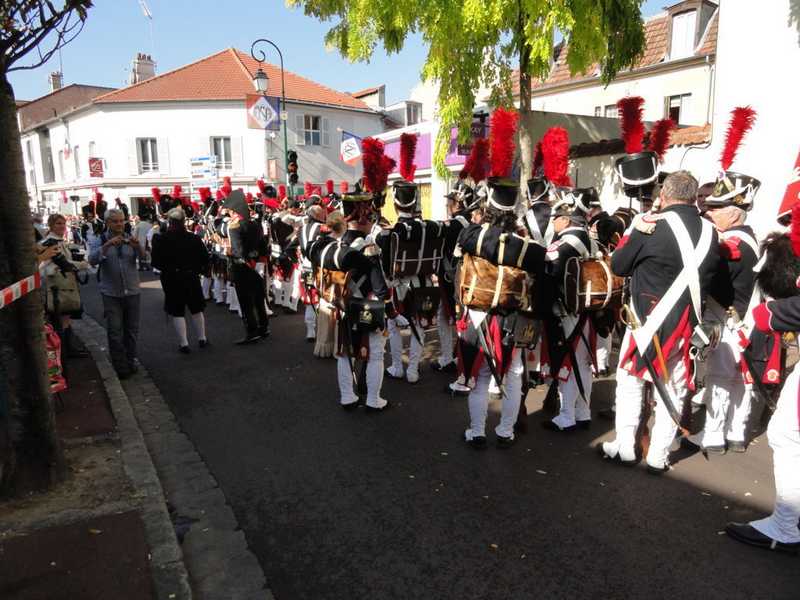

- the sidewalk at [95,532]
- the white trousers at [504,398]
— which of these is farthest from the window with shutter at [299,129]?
the white trousers at [504,398]

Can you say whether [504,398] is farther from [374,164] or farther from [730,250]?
[374,164]

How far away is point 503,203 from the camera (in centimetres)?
423

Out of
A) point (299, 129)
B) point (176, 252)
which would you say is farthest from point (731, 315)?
point (299, 129)

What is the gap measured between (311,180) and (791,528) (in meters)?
29.8

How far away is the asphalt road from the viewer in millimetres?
2934

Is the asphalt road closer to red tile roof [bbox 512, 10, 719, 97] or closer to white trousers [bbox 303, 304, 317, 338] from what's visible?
white trousers [bbox 303, 304, 317, 338]

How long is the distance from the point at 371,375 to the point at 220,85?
28974 millimetres

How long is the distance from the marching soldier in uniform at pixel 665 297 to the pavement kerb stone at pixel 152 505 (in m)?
3.08

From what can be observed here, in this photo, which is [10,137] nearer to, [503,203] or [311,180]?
[503,203]

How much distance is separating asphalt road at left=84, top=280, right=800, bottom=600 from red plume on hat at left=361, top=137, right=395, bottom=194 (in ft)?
7.89

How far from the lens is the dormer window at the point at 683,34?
1903 centimetres

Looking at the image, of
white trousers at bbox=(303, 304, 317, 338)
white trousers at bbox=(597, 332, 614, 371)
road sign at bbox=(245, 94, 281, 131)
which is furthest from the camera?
road sign at bbox=(245, 94, 281, 131)

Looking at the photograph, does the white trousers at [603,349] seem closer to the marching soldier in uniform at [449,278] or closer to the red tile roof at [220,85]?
the marching soldier in uniform at [449,278]

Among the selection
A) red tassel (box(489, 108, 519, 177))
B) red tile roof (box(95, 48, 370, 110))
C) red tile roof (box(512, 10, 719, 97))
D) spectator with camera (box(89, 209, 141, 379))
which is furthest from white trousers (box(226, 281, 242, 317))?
red tile roof (box(95, 48, 370, 110))
